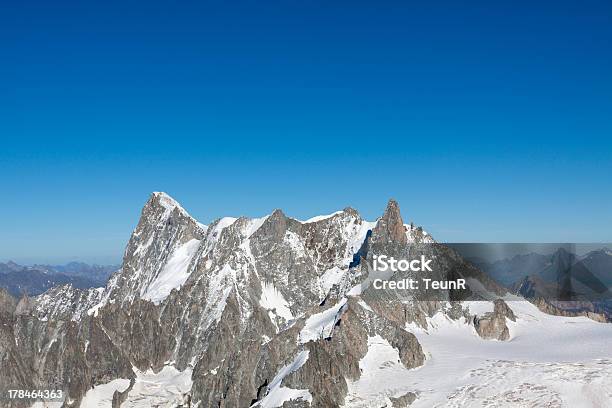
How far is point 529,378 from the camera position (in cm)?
14600

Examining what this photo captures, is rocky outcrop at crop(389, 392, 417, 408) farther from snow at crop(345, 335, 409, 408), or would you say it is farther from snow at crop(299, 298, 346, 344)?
snow at crop(299, 298, 346, 344)

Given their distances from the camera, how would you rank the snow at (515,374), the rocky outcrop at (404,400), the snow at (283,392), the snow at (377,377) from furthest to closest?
the snow at (377,377)
the snow at (283,392)
the rocky outcrop at (404,400)
the snow at (515,374)

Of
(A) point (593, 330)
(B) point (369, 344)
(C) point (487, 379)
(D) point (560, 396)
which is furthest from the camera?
(A) point (593, 330)

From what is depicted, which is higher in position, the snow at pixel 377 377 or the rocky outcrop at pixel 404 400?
the snow at pixel 377 377

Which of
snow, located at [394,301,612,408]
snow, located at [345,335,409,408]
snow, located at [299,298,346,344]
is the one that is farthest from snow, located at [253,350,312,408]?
snow, located at [394,301,612,408]

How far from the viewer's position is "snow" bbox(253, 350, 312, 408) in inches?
5605

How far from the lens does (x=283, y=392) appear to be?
146875mm

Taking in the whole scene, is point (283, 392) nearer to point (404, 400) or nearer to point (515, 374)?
point (404, 400)

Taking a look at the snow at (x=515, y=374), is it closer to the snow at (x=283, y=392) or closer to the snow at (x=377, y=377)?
the snow at (x=377, y=377)

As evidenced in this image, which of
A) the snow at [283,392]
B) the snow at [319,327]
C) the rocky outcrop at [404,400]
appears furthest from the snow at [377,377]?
the snow at [319,327]

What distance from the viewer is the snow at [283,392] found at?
467 ft

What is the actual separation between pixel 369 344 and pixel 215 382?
199ft

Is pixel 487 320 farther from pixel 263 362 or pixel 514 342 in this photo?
pixel 263 362

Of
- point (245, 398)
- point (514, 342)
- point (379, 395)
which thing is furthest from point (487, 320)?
point (245, 398)
